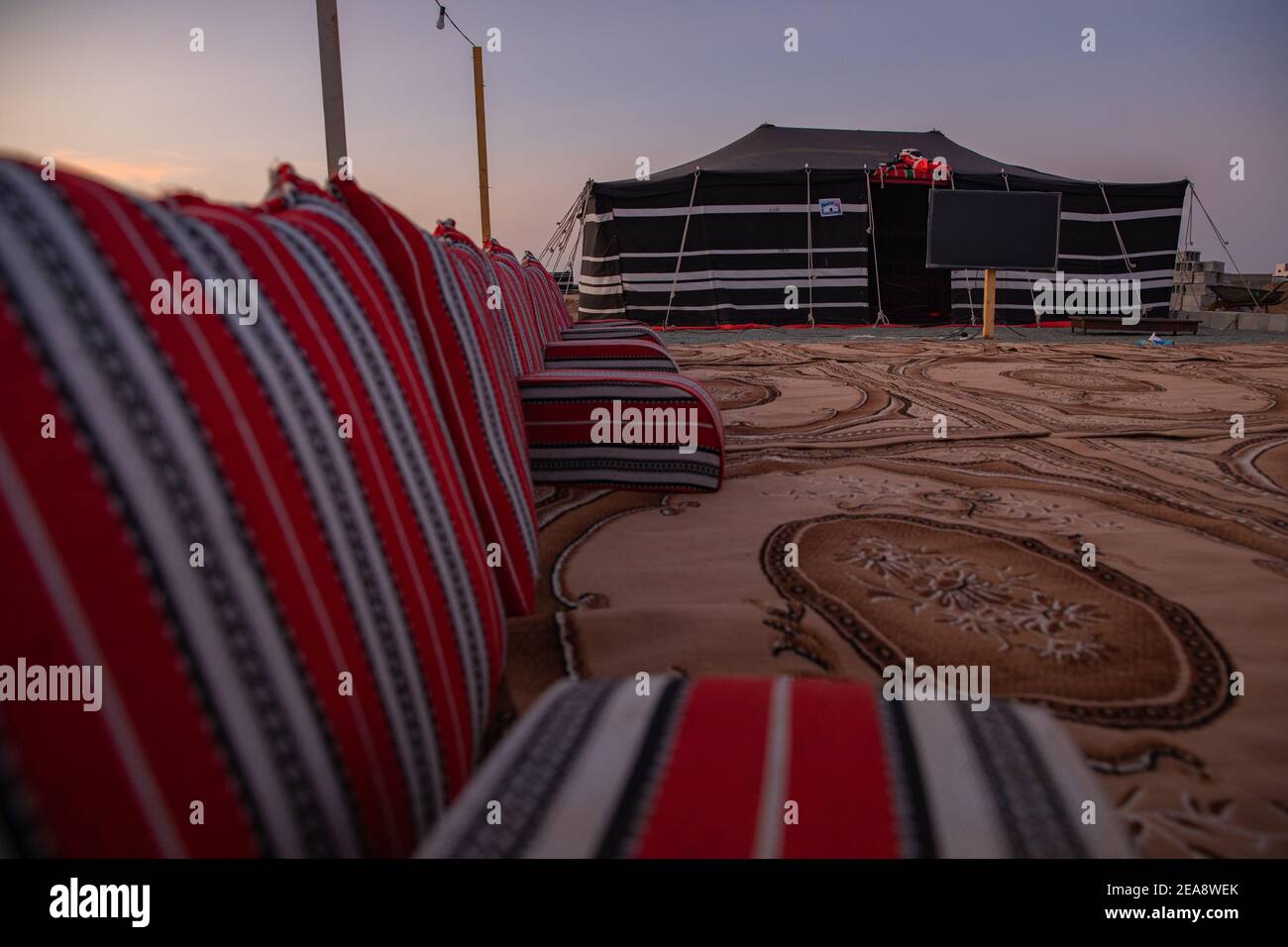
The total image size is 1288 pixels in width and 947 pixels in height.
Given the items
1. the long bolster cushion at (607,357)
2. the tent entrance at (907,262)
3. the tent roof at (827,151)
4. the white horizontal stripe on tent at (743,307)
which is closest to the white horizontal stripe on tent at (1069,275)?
the tent entrance at (907,262)

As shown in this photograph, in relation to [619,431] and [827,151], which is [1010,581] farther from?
[827,151]

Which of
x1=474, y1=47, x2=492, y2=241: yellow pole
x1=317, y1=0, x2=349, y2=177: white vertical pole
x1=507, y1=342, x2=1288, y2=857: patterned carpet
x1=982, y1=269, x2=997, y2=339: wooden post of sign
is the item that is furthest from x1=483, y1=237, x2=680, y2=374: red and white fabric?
x1=474, y1=47, x2=492, y2=241: yellow pole

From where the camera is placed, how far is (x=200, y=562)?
17.4 inches

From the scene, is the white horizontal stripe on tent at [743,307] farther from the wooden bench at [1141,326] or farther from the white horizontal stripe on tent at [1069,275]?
the wooden bench at [1141,326]

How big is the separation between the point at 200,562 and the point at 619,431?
5.97ft

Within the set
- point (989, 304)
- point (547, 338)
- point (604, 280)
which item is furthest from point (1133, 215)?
point (547, 338)

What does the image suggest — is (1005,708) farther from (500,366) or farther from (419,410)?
(500,366)

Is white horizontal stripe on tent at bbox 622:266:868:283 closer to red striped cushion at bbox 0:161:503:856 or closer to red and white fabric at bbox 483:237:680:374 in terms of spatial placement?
red and white fabric at bbox 483:237:680:374

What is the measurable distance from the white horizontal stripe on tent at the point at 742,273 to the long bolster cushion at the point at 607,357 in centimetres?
602

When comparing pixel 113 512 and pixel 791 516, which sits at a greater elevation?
pixel 113 512

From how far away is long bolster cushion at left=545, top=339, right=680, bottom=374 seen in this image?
3.05m

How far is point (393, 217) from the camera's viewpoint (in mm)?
1093
